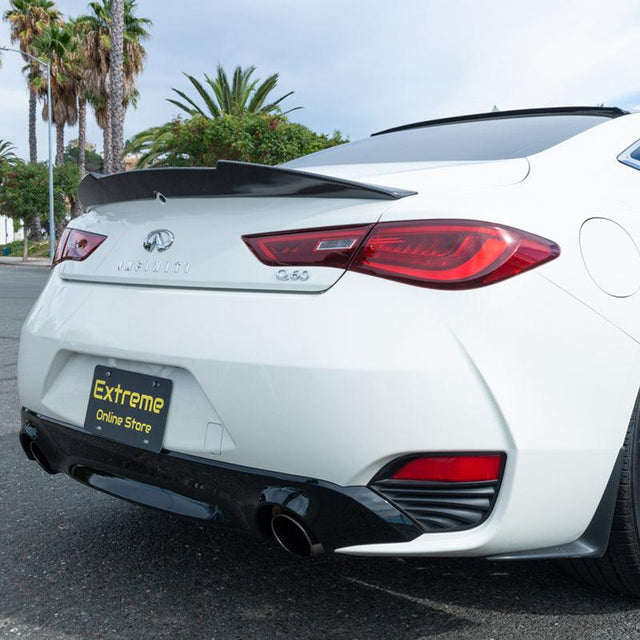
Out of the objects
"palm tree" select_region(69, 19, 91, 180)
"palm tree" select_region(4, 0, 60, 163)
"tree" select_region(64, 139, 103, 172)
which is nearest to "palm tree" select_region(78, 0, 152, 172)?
"palm tree" select_region(69, 19, 91, 180)

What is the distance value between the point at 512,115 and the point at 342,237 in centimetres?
144

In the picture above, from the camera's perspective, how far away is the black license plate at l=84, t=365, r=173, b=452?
1.98m

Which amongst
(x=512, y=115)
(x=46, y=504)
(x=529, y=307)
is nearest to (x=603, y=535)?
(x=529, y=307)

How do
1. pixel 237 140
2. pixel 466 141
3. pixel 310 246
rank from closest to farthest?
pixel 310 246, pixel 466 141, pixel 237 140

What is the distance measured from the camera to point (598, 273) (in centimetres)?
187

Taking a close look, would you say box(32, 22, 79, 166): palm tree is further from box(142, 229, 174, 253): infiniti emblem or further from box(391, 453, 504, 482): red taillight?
box(391, 453, 504, 482): red taillight

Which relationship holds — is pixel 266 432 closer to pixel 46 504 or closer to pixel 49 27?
pixel 46 504

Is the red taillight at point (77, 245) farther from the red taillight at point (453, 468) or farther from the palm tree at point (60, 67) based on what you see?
the palm tree at point (60, 67)

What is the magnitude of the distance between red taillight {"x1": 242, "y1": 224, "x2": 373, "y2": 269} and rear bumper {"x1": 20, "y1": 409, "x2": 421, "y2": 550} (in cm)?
50

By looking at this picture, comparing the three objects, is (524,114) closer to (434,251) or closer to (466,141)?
(466,141)

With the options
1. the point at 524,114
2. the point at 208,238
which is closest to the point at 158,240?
the point at 208,238

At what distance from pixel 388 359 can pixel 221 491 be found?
0.57 meters

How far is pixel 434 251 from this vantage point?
1750 mm

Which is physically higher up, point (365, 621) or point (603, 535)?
point (603, 535)
